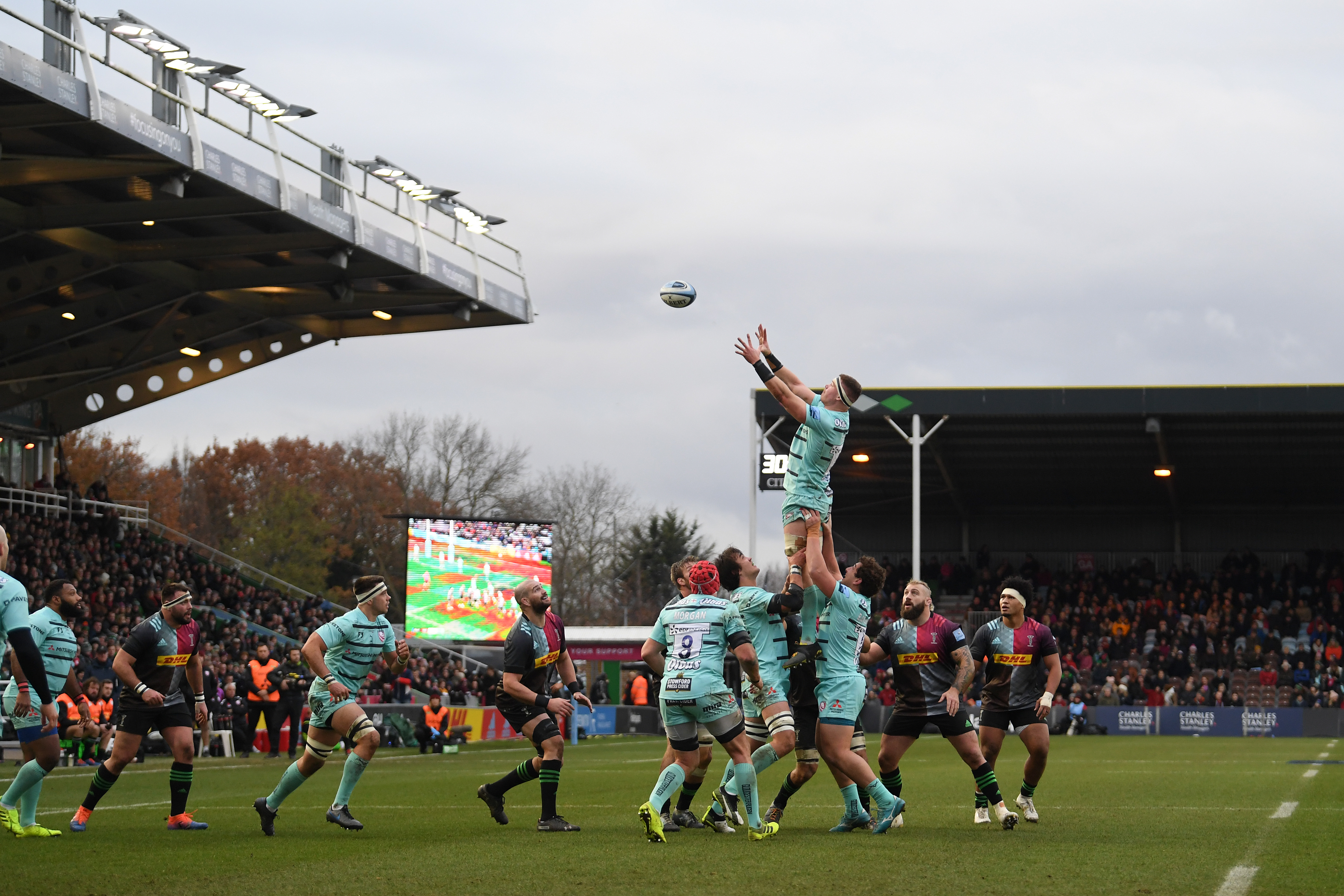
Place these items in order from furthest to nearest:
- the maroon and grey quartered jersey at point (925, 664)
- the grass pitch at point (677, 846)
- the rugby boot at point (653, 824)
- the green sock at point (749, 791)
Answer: the maroon and grey quartered jersey at point (925, 664)
the green sock at point (749, 791)
the rugby boot at point (653, 824)
the grass pitch at point (677, 846)

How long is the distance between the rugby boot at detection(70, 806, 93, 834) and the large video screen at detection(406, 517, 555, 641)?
944 inches

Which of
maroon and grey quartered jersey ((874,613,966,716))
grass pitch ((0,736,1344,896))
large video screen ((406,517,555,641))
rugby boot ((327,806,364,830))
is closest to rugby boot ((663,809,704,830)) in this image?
grass pitch ((0,736,1344,896))

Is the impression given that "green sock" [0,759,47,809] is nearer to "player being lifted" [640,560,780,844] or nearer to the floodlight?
"player being lifted" [640,560,780,844]

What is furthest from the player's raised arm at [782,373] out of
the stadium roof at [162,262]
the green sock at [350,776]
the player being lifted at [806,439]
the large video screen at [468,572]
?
the large video screen at [468,572]

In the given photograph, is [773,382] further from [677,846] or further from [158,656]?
[158,656]

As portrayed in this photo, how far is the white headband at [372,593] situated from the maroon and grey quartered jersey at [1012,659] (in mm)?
4895

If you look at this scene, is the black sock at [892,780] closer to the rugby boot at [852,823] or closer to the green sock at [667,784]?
the rugby boot at [852,823]

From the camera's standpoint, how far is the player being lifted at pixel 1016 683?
1221cm

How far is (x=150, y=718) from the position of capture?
474 inches

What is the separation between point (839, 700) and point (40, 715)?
6.00 metres

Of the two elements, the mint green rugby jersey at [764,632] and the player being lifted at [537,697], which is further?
the player being lifted at [537,697]

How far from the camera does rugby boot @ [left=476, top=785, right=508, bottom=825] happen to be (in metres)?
12.1

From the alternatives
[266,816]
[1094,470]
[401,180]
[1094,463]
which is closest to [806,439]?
[266,816]

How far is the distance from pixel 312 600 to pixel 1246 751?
92.8ft
